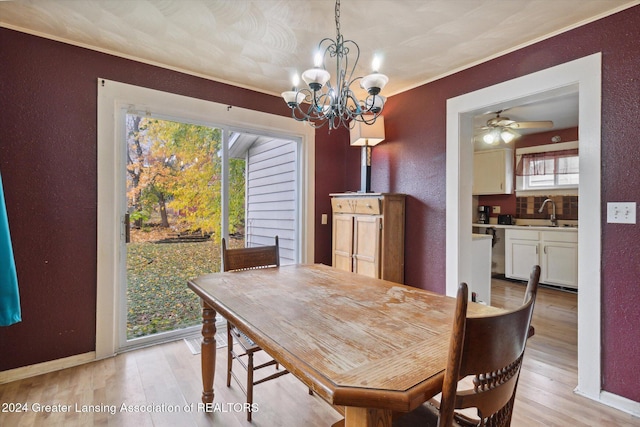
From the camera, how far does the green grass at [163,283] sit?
2637 mm

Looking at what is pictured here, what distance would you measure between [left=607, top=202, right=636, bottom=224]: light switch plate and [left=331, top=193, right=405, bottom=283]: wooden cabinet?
153 centimetres

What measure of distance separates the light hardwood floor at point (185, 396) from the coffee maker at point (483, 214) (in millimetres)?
3270

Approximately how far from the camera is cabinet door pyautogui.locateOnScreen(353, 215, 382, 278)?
2.93 metres

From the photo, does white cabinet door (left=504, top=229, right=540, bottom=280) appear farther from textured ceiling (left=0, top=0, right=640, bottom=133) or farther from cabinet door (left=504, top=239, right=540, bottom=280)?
textured ceiling (left=0, top=0, right=640, bottom=133)

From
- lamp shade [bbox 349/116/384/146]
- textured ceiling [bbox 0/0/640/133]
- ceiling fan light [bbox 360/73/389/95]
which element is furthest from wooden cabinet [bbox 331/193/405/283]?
ceiling fan light [bbox 360/73/389/95]

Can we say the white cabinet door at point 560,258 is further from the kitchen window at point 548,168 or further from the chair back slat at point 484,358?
the chair back slat at point 484,358

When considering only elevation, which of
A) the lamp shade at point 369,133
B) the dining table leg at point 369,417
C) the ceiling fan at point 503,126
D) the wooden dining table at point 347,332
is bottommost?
the dining table leg at point 369,417

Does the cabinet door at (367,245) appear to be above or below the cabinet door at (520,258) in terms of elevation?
above

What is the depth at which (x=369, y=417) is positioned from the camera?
79 centimetres

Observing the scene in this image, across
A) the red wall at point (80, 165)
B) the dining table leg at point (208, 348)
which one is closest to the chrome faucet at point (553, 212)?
the red wall at point (80, 165)

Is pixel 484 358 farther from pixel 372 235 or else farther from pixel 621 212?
pixel 372 235

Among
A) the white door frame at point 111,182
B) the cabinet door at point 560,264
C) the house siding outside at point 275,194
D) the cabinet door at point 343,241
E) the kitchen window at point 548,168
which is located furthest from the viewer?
the kitchen window at point 548,168

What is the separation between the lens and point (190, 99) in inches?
108

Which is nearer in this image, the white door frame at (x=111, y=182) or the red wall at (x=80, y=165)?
the red wall at (x=80, y=165)
